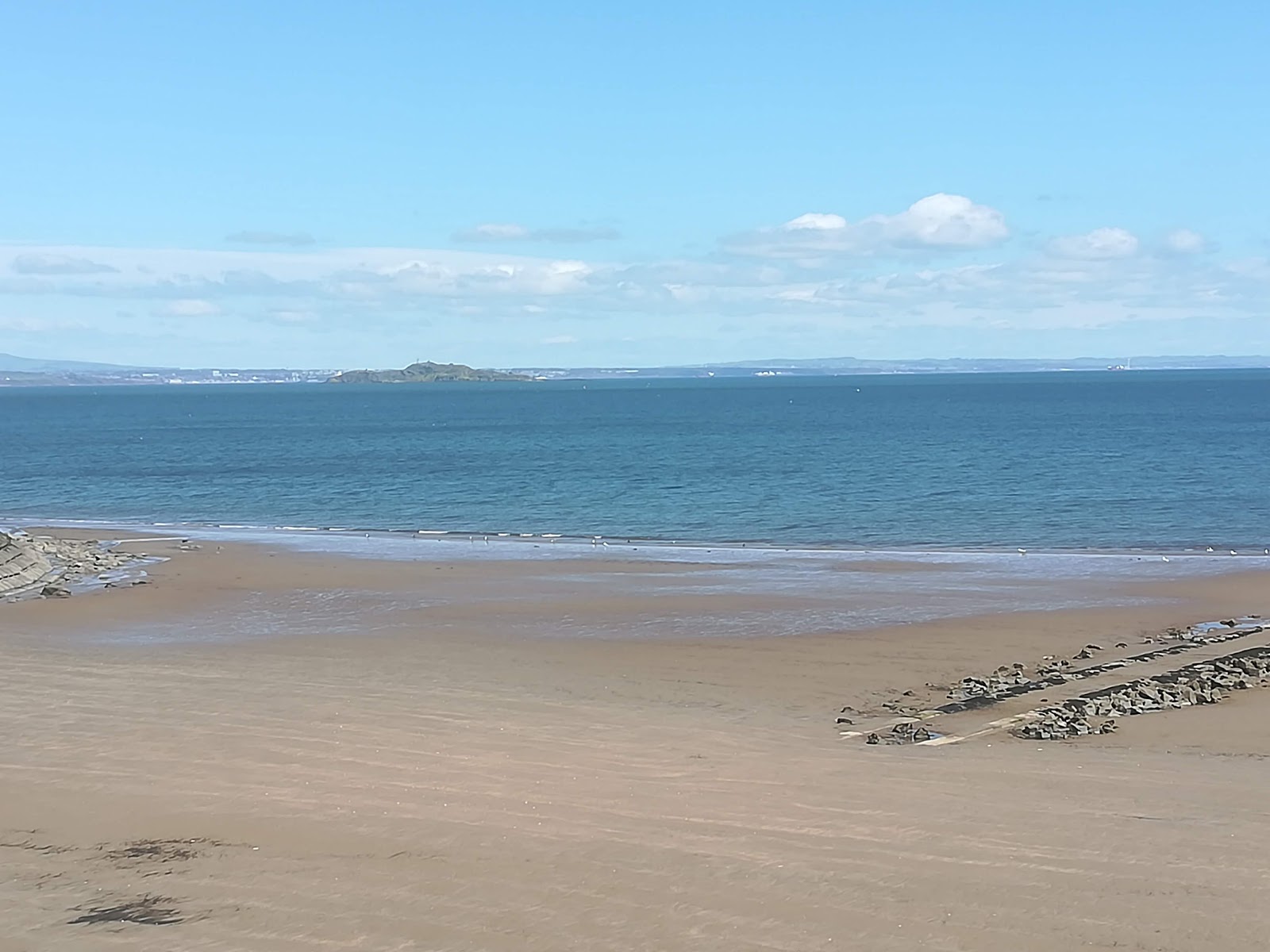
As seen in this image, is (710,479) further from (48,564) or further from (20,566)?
(20,566)

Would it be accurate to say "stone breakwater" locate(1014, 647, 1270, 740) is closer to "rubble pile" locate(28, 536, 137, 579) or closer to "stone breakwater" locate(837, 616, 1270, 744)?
"stone breakwater" locate(837, 616, 1270, 744)

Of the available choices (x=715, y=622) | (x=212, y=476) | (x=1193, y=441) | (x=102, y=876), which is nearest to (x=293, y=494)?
(x=212, y=476)

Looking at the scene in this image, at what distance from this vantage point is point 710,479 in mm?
61844

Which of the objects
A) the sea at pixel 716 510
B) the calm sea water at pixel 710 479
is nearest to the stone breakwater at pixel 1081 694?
the sea at pixel 716 510

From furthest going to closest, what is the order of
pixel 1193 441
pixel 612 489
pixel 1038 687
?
pixel 1193 441 < pixel 612 489 < pixel 1038 687

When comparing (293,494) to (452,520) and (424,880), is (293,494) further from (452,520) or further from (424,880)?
(424,880)

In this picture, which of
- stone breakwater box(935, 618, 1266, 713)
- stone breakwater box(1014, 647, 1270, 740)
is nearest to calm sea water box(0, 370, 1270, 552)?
stone breakwater box(935, 618, 1266, 713)

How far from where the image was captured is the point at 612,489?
189 ft

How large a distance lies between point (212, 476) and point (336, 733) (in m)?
53.9

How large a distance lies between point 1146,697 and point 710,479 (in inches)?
1728

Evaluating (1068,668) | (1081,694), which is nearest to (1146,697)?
(1081,694)

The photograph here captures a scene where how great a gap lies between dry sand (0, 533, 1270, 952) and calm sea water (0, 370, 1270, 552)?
2154 cm

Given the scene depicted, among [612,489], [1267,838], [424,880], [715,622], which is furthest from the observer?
[612,489]

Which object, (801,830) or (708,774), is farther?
(708,774)
